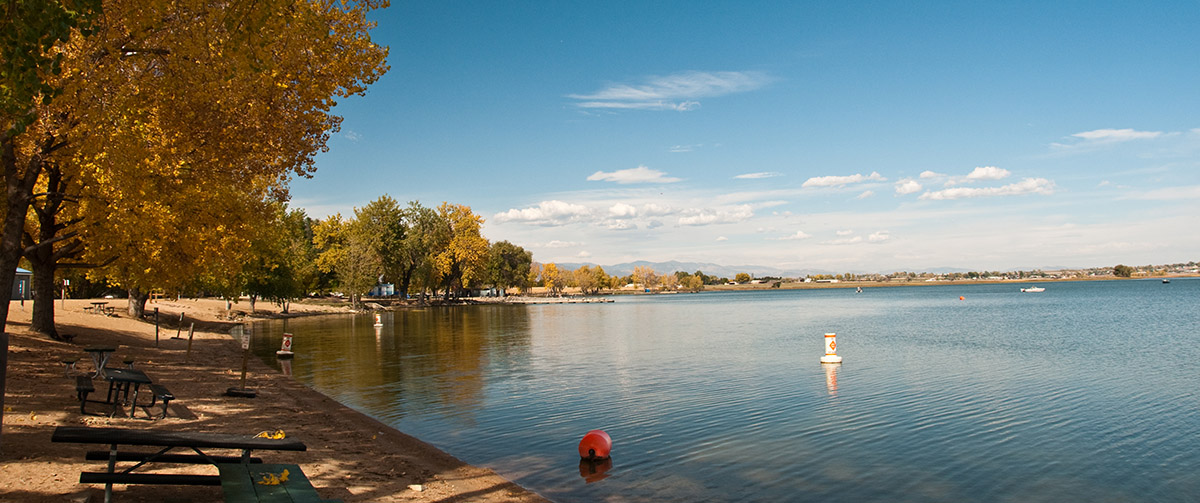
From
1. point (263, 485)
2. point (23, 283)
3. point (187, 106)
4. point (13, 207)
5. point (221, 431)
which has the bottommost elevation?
point (221, 431)

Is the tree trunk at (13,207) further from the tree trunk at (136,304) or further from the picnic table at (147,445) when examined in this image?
the tree trunk at (136,304)

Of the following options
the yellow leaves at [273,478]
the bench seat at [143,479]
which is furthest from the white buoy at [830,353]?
the bench seat at [143,479]

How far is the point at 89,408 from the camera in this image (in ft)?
40.7

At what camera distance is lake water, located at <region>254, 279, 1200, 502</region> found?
34.7 ft

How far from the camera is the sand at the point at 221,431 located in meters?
7.98

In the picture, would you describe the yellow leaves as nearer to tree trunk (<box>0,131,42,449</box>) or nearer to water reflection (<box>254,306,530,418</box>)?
water reflection (<box>254,306,530,418</box>)

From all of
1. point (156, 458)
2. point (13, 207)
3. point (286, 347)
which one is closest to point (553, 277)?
point (286, 347)

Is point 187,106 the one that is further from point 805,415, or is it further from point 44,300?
point 805,415

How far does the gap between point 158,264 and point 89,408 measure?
10.2 metres

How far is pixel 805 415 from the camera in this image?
1579cm

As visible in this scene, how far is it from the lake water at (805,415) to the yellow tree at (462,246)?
226 ft

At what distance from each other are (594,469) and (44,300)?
74.1ft

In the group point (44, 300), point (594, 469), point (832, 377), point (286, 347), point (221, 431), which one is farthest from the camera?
point (286, 347)

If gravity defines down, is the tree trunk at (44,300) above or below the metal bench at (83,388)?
above
